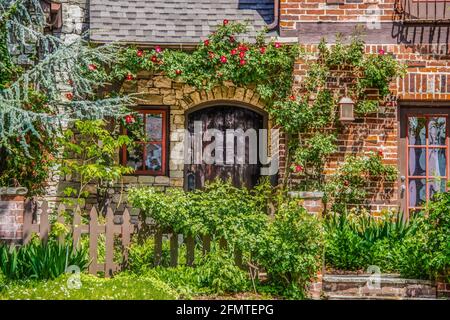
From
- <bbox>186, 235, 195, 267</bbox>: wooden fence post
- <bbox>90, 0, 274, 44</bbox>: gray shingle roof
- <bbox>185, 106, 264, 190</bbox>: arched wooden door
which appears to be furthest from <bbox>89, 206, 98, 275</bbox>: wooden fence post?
<bbox>90, 0, 274, 44</bbox>: gray shingle roof

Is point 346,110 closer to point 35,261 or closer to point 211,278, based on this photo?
point 211,278

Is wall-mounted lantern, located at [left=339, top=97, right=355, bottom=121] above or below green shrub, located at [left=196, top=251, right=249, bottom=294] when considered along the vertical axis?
above

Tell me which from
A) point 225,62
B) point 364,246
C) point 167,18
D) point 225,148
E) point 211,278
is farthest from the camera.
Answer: point 225,148

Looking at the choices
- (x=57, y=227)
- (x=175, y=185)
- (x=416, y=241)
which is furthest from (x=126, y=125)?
(x=416, y=241)

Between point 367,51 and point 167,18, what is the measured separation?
3.05m

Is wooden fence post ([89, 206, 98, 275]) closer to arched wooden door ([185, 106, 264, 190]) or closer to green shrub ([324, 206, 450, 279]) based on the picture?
green shrub ([324, 206, 450, 279])

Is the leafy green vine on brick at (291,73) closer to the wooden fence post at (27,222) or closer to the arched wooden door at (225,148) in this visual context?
the arched wooden door at (225,148)

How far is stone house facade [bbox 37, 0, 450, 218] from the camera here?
11.5m

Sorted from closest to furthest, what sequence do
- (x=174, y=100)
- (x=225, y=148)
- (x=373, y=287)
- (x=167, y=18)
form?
(x=373, y=287) → (x=167, y=18) → (x=174, y=100) → (x=225, y=148)

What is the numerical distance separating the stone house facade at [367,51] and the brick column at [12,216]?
2.97m

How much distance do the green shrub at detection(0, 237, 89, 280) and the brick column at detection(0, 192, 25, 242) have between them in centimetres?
29

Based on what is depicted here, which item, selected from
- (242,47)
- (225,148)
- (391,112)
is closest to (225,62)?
(242,47)

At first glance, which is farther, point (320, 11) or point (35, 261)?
point (320, 11)

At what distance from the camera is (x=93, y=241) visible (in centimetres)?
902
